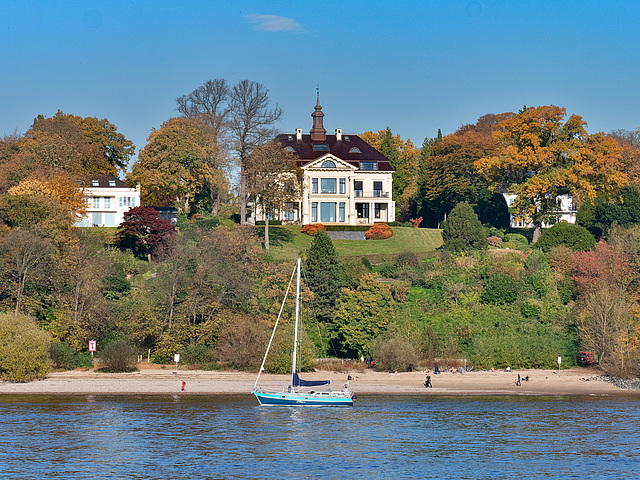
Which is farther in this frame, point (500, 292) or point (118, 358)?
point (500, 292)

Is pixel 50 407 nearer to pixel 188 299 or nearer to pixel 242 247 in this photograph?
pixel 188 299

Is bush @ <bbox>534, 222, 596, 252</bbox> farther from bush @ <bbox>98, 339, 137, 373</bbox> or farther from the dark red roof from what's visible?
bush @ <bbox>98, 339, 137, 373</bbox>

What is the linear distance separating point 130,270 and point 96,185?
22.6 m

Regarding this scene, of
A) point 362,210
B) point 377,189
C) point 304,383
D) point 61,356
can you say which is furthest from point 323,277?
point 377,189

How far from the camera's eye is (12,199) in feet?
259

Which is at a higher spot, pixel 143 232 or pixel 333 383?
pixel 143 232

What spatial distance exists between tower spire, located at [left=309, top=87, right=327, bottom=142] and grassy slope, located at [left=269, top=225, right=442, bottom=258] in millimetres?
22805

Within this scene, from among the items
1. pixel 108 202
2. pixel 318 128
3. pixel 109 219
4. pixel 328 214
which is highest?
pixel 318 128

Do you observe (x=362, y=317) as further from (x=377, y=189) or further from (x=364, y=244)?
(x=377, y=189)

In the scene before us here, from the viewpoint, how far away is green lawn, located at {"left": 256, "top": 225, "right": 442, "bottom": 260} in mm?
93688

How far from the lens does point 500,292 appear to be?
7862 centimetres

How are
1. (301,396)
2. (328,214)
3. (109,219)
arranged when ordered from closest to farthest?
1. (301,396)
2. (109,219)
3. (328,214)

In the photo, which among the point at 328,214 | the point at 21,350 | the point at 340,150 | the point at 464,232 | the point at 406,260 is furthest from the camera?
the point at 340,150

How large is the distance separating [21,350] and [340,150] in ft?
216
